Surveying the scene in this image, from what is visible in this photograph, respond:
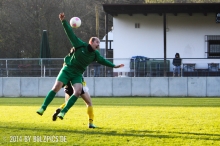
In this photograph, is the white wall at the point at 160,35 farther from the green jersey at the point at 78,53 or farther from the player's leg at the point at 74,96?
the player's leg at the point at 74,96

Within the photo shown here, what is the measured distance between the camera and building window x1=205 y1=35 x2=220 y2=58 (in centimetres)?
3381

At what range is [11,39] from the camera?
49.0m

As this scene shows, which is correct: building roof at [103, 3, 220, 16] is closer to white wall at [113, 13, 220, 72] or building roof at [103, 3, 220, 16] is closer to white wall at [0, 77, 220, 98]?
white wall at [113, 13, 220, 72]

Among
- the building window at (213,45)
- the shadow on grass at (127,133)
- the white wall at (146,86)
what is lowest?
the shadow on grass at (127,133)

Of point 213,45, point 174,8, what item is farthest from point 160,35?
point 213,45

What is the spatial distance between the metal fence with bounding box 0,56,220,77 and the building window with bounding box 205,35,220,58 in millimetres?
3898

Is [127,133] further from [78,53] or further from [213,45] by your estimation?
[213,45]

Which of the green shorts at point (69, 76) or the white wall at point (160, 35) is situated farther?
the white wall at point (160, 35)

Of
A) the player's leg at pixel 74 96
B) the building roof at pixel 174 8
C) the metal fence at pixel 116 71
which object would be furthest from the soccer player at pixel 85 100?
the building roof at pixel 174 8

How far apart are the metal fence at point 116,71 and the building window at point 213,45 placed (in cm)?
390

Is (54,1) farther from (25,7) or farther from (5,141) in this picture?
(5,141)

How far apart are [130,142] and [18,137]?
211 centimetres

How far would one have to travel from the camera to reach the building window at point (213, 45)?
111 feet

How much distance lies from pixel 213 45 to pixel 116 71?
777cm
